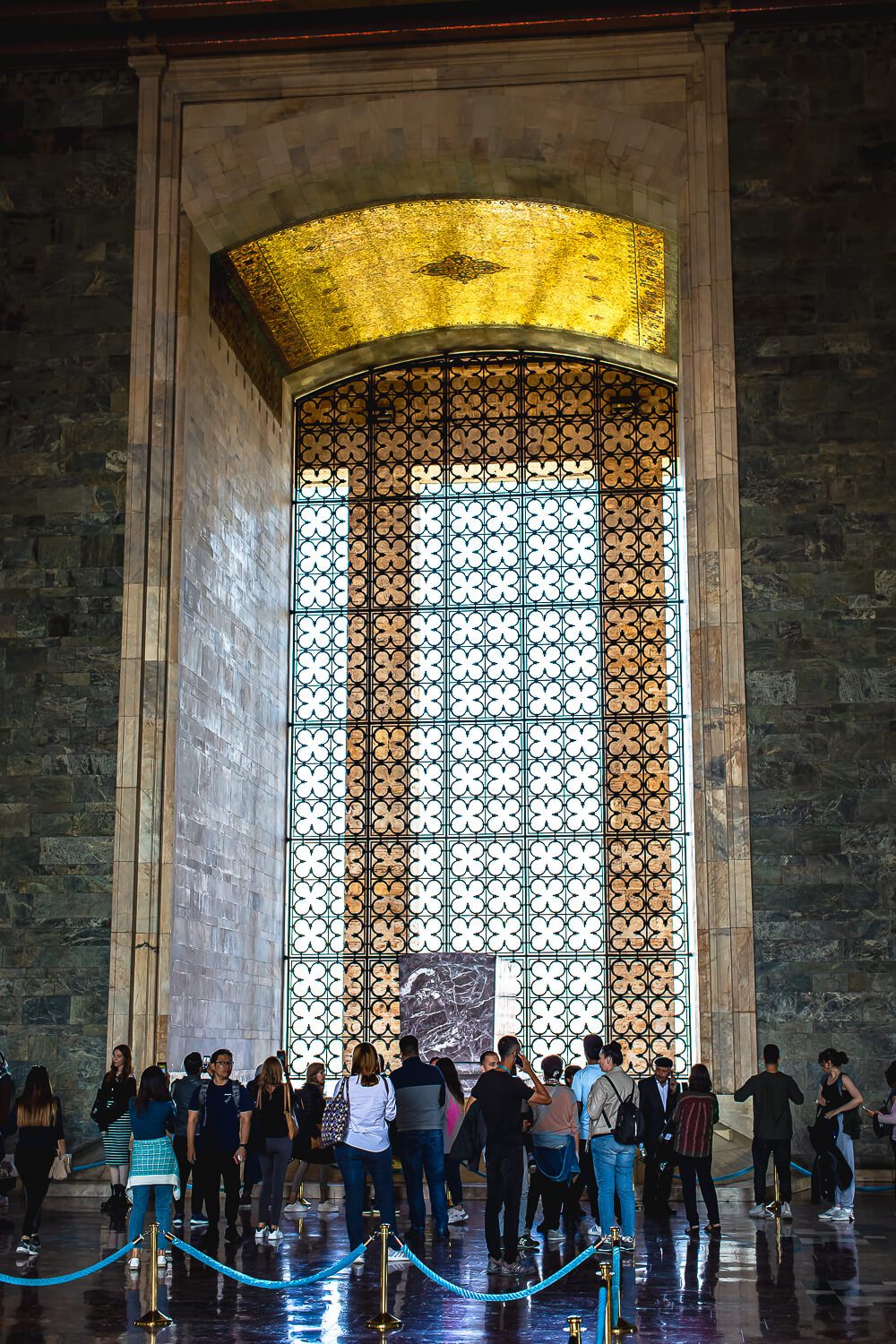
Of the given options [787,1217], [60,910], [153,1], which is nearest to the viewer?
[787,1217]

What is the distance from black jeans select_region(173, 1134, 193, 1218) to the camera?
1030 centimetres

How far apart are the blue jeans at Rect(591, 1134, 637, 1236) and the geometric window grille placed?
9.11 meters

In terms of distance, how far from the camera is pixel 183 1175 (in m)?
11.6

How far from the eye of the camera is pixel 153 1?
1580 centimetres

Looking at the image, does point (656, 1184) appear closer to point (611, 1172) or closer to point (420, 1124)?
point (420, 1124)

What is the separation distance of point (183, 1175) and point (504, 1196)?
3612 millimetres

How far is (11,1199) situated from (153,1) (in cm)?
1147

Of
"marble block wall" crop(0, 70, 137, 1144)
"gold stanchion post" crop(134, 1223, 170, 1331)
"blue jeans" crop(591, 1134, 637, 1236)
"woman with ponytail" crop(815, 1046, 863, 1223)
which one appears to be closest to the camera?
"gold stanchion post" crop(134, 1223, 170, 1331)

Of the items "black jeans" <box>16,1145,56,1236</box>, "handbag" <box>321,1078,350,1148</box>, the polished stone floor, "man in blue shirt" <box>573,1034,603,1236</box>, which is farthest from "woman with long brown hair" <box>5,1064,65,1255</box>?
"man in blue shirt" <box>573,1034,603,1236</box>

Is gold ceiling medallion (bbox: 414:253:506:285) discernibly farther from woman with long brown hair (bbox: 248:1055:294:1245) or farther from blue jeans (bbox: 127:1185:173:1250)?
blue jeans (bbox: 127:1185:173:1250)

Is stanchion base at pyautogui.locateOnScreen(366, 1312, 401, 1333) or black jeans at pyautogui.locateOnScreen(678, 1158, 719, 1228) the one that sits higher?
black jeans at pyautogui.locateOnScreen(678, 1158, 719, 1228)

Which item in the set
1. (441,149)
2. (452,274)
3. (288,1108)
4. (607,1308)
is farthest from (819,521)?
(607,1308)

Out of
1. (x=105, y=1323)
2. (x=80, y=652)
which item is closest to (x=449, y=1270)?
(x=105, y=1323)

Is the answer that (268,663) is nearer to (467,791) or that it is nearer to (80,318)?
(467,791)
